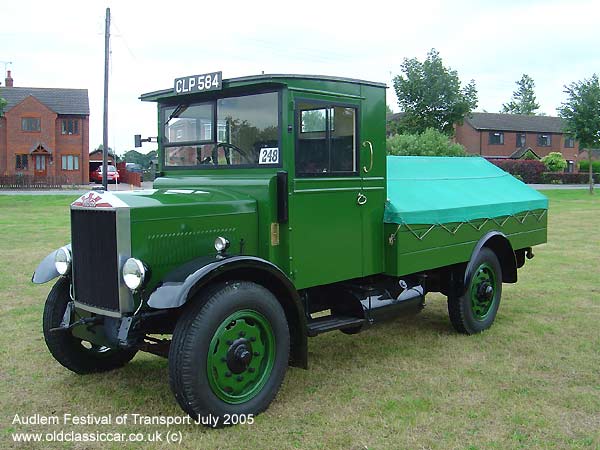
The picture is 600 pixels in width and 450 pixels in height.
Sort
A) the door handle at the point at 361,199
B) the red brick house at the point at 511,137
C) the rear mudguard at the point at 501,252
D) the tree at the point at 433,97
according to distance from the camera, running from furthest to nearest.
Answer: the red brick house at the point at 511,137 → the tree at the point at 433,97 → the rear mudguard at the point at 501,252 → the door handle at the point at 361,199

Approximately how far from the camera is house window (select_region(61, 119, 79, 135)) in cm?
4522

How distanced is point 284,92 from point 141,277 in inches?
68.8

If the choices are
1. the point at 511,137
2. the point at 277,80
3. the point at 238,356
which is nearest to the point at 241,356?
the point at 238,356

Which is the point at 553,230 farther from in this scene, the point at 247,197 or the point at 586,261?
the point at 247,197

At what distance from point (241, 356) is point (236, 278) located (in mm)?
542

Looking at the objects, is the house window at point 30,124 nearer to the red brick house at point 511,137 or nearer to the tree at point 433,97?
the tree at point 433,97

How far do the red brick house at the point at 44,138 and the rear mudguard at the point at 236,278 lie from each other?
137 feet

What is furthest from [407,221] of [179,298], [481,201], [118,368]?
[118,368]

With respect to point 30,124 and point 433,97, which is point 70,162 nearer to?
point 30,124

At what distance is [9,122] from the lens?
144ft

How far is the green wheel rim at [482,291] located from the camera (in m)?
6.50

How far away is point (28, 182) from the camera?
3819 centimetres

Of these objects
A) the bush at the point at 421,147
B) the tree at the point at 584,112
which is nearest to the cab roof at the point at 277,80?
the bush at the point at 421,147

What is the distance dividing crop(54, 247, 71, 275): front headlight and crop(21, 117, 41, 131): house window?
43.0 m
